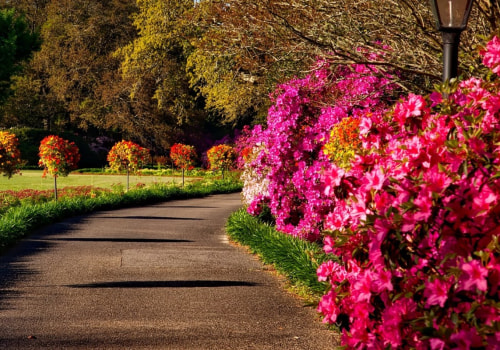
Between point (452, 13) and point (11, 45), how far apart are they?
998 inches

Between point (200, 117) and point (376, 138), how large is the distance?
3521 cm

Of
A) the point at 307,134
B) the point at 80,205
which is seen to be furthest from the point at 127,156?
the point at 307,134

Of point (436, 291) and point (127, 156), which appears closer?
point (436, 291)

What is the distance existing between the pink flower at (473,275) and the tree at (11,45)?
2702 centimetres

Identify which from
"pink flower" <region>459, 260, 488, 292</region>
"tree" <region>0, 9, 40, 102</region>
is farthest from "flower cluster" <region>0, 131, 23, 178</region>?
"pink flower" <region>459, 260, 488, 292</region>

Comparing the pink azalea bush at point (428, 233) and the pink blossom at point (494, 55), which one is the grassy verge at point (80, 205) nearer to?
the pink azalea bush at point (428, 233)

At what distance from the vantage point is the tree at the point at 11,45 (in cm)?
2666

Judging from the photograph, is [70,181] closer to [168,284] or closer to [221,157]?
[221,157]

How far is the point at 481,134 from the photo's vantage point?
10.6 feet

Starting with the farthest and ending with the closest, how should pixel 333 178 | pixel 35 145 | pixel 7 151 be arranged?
1. pixel 35 145
2. pixel 7 151
3. pixel 333 178

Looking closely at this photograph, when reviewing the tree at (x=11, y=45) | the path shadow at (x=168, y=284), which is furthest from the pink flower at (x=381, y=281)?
the tree at (x=11, y=45)

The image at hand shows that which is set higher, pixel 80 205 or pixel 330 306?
pixel 330 306

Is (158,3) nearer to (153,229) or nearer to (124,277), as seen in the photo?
(153,229)

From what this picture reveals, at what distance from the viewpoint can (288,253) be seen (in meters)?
8.56
